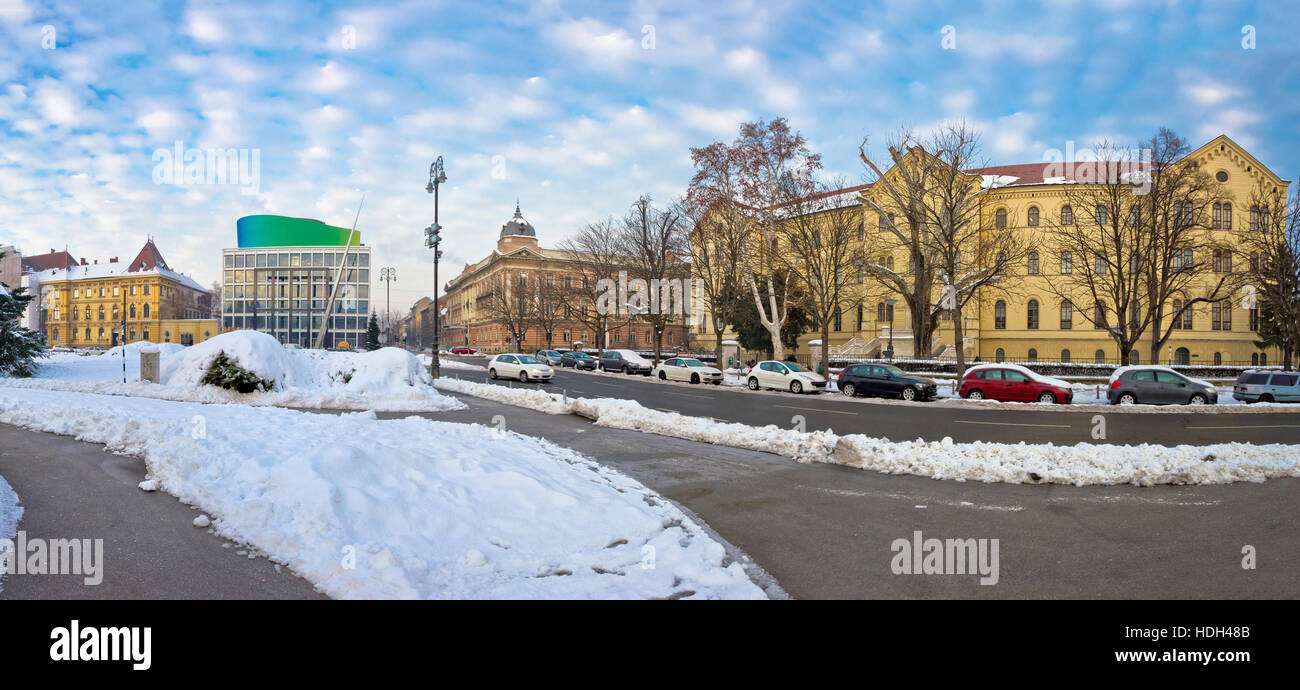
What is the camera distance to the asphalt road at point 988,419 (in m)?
15.0

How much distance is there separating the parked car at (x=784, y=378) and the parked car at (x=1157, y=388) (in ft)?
38.1

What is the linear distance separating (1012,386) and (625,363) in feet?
87.0

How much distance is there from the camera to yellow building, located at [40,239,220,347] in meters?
A: 98.1

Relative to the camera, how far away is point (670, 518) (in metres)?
6.62

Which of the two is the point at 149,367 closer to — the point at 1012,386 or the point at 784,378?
the point at 784,378

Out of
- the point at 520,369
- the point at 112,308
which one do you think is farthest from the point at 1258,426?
the point at 112,308

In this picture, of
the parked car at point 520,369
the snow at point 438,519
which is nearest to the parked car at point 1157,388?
the snow at point 438,519

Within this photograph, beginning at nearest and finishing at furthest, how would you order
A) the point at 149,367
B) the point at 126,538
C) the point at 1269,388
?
1. the point at 126,538
2. the point at 149,367
3. the point at 1269,388

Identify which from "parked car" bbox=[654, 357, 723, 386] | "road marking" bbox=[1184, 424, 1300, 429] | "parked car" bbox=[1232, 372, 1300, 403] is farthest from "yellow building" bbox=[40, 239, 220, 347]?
"parked car" bbox=[1232, 372, 1300, 403]

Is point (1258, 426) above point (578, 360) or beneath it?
beneath

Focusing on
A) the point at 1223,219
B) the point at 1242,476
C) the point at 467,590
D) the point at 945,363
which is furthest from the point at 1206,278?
the point at 467,590

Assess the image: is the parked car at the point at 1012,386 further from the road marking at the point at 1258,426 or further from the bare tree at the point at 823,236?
the bare tree at the point at 823,236

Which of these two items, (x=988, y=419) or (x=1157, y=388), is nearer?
(x=988, y=419)

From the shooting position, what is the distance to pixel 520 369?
3522 cm
